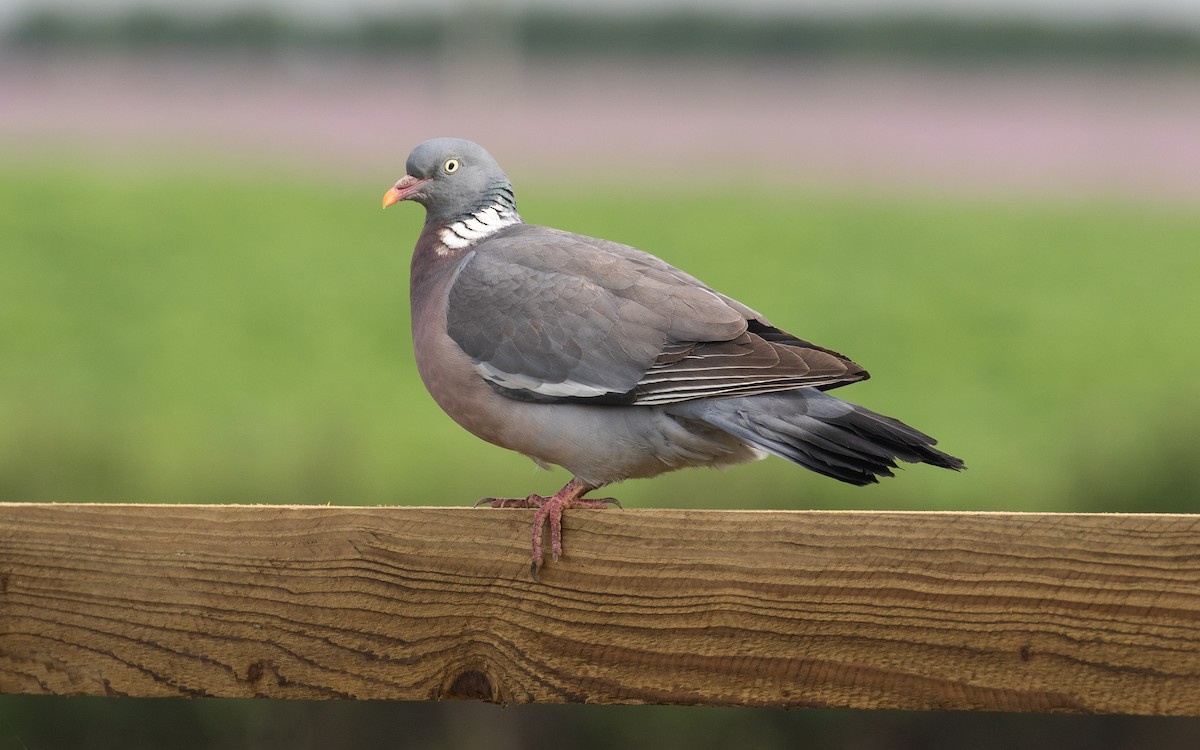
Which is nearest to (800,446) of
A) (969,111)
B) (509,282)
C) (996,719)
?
(509,282)

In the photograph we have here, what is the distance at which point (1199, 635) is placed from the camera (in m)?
1.99

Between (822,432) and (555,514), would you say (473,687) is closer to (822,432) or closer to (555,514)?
(555,514)

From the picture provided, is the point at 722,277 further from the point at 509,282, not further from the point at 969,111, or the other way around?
the point at 969,111

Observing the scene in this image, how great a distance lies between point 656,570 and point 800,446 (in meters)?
0.57

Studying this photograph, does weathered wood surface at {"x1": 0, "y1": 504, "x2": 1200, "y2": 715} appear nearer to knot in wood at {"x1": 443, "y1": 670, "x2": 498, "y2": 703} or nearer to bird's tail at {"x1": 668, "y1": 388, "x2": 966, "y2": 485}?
knot in wood at {"x1": 443, "y1": 670, "x2": 498, "y2": 703}

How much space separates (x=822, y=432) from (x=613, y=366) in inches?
20.3

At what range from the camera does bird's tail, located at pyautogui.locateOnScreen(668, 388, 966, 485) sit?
100 inches

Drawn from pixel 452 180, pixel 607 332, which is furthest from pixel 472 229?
pixel 607 332

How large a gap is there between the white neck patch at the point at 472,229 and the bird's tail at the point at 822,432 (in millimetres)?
832

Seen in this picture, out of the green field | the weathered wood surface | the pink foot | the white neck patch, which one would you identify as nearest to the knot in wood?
the weathered wood surface

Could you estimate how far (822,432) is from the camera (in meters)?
2.70

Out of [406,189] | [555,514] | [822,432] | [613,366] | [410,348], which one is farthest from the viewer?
[410,348]

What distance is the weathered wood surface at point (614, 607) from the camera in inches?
80.5

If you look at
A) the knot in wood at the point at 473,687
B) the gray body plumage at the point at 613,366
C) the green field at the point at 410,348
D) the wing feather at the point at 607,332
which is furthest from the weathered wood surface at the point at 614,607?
the green field at the point at 410,348
